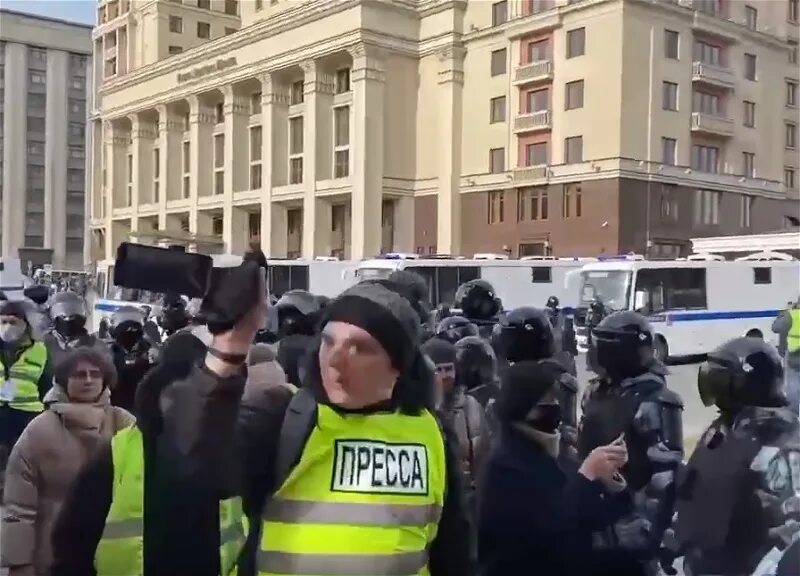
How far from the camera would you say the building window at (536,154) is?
5328mm

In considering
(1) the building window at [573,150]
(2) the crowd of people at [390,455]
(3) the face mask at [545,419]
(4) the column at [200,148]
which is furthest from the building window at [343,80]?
(3) the face mask at [545,419]

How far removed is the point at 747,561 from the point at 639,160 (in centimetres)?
316

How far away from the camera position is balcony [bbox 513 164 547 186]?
6012mm

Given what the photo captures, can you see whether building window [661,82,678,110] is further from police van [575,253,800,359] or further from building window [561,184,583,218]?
building window [561,184,583,218]

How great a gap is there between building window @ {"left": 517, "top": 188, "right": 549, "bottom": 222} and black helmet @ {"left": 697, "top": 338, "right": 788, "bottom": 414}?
419 cm

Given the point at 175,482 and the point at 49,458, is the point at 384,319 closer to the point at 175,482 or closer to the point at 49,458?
the point at 175,482

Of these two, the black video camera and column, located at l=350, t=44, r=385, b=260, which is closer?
the black video camera

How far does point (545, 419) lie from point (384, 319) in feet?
2.43

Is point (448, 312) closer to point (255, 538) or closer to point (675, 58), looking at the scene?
point (675, 58)

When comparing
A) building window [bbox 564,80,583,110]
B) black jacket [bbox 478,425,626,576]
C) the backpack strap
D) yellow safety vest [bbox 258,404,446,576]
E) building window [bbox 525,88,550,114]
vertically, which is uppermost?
building window [bbox 564,80,583,110]

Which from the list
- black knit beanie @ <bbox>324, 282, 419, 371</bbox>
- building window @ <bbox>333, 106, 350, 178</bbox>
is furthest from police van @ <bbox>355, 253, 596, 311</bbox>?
black knit beanie @ <bbox>324, 282, 419, 371</bbox>

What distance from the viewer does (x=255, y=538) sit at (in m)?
1.50

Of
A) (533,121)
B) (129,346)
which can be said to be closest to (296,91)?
(533,121)

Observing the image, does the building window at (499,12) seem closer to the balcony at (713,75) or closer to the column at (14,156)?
the balcony at (713,75)
